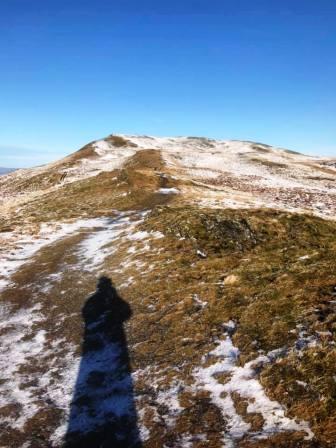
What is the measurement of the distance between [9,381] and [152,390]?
14.7ft

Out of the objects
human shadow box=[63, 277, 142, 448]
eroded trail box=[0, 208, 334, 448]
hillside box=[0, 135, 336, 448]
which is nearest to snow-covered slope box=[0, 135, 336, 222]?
hillside box=[0, 135, 336, 448]

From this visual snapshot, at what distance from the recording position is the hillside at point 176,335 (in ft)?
27.8

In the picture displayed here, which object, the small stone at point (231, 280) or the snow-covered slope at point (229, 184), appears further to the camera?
the snow-covered slope at point (229, 184)

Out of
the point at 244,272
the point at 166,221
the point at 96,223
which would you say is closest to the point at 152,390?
the point at 244,272

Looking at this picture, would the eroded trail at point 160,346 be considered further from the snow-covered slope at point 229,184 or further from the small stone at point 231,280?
the snow-covered slope at point 229,184

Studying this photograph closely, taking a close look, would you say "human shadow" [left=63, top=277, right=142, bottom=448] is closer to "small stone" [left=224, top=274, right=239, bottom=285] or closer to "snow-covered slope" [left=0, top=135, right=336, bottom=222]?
"small stone" [left=224, top=274, right=239, bottom=285]

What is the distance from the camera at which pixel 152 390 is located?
393 inches

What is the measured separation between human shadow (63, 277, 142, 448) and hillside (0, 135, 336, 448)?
42 mm

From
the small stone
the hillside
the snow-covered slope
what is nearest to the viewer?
the hillside

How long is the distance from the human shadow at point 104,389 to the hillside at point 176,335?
0.14 ft

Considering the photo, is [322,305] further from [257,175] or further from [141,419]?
[257,175]

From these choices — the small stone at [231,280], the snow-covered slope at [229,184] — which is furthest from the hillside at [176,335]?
the snow-covered slope at [229,184]

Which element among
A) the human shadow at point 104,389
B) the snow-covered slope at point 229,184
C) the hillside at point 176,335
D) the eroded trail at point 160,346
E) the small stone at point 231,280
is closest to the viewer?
the hillside at point 176,335

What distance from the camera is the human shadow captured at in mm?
8719
